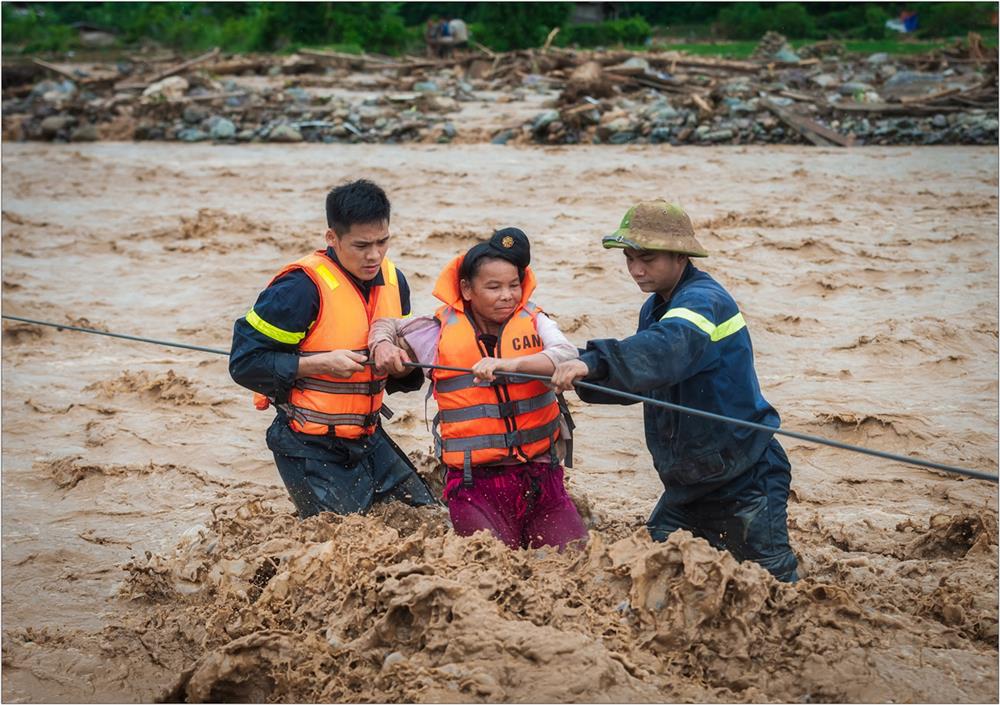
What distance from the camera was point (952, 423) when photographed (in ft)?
18.9

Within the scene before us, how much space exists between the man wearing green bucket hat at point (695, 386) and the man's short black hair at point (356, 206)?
0.84 meters

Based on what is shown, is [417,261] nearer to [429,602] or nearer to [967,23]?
[429,602]

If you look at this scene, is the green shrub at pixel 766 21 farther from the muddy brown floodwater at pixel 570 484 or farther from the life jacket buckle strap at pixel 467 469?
the life jacket buckle strap at pixel 467 469

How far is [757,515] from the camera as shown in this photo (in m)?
3.81

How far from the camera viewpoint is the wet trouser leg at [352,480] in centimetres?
409

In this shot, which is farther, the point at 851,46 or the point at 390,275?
the point at 851,46

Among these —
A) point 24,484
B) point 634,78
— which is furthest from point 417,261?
point 634,78

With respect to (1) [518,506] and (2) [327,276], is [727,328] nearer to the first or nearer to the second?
(1) [518,506]

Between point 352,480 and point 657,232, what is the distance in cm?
152

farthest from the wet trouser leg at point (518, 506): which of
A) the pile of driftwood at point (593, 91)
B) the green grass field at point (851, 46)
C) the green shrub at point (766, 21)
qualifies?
the green shrub at point (766, 21)

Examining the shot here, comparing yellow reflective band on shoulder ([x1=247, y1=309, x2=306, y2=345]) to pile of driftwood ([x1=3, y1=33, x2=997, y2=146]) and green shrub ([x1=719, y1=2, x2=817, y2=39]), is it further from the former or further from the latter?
green shrub ([x1=719, y1=2, x2=817, y2=39])

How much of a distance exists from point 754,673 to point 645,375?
0.97 m

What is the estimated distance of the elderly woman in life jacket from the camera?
3.86m

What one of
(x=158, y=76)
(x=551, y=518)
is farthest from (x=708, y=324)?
(x=158, y=76)
